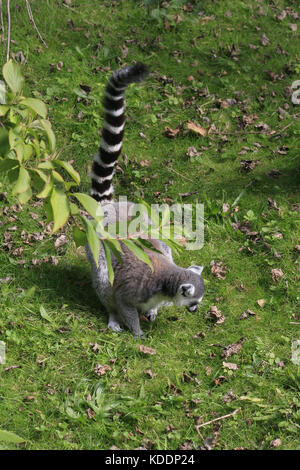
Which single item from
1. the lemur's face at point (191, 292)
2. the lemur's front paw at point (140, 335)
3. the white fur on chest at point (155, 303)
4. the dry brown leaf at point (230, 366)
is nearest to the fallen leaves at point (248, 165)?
the lemur's face at point (191, 292)

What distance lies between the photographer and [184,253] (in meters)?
5.27

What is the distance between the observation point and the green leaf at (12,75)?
1.84m

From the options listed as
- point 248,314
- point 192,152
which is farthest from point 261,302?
point 192,152

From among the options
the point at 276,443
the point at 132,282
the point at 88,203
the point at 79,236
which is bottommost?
the point at 276,443

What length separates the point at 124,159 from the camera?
19.7ft

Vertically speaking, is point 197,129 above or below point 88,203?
below

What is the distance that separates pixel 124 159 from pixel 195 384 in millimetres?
2701

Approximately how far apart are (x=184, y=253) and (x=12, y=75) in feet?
11.7

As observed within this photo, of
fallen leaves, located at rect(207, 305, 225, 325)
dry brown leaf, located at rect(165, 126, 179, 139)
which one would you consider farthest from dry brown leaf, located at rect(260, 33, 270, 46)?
fallen leaves, located at rect(207, 305, 225, 325)

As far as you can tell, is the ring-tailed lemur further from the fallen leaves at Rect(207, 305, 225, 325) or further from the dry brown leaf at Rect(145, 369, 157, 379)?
the dry brown leaf at Rect(145, 369, 157, 379)

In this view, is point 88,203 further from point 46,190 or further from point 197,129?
point 197,129

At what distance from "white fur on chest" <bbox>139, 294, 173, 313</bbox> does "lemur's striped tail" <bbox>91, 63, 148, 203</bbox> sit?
3.18 feet

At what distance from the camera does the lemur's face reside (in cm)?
441

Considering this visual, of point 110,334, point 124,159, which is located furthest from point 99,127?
point 110,334
